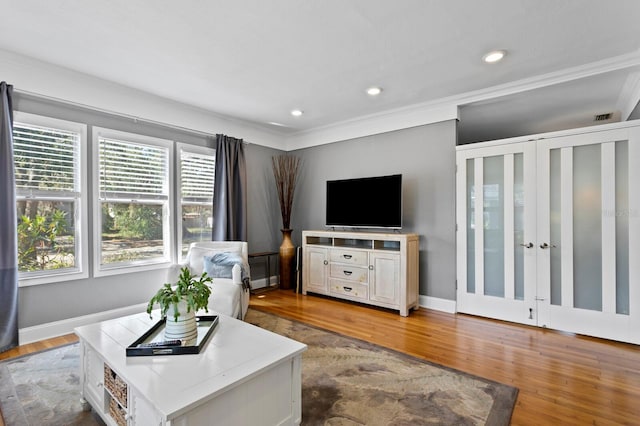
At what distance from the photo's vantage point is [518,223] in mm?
3445

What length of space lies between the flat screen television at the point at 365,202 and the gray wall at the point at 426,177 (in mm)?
260

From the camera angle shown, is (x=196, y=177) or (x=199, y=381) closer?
(x=199, y=381)

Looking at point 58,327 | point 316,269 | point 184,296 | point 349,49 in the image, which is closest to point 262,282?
point 316,269

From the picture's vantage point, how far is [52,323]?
3018 millimetres

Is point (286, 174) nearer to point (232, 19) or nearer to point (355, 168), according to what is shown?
point (355, 168)

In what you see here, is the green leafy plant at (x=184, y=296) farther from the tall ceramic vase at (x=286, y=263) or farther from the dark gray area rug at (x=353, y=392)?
the tall ceramic vase at (x=286, y=263)

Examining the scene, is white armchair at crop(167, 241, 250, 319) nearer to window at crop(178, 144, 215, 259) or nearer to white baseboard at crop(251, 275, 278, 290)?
window at crop(178, 144, 215, 259)

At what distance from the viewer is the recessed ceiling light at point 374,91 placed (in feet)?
11.1

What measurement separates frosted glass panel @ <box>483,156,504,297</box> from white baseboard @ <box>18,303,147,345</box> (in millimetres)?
4101

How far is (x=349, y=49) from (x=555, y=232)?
2.74m

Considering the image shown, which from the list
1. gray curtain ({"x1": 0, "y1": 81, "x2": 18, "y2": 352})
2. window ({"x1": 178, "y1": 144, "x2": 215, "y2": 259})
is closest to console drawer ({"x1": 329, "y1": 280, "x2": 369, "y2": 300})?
window ({"x1": 178, "y1": 144, "x2": 215, "y2": 259})

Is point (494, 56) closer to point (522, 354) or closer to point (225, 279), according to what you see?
point (522, 354)

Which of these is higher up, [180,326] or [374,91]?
[374,91]

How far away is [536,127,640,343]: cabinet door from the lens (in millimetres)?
2881
